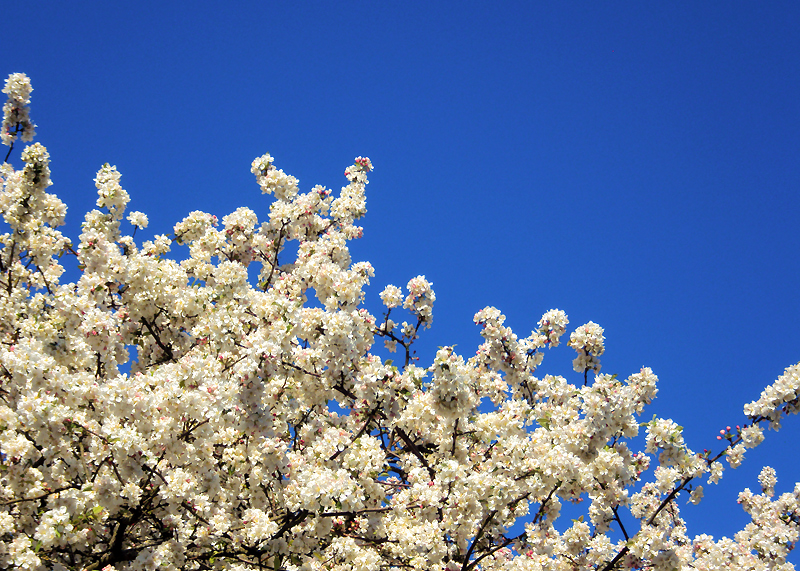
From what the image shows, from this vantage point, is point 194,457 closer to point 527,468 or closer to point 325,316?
point 325,316

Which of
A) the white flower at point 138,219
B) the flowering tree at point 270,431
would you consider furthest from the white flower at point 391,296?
the white flower at point 138,219

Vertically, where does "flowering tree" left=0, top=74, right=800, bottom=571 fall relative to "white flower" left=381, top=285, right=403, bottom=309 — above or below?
below

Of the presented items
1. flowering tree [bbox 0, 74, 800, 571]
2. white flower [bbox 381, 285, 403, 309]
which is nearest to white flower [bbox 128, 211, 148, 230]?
flowering tree [bbox 0, 74, 800, 571]

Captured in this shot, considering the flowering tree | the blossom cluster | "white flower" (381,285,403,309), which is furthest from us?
"white flower" (381,285,403,309)

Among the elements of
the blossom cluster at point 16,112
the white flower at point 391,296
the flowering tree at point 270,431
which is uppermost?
the blossom cluster at point 16,112

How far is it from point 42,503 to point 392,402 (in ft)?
13.4

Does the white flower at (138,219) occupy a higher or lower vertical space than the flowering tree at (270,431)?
higher

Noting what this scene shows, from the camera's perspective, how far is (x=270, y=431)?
655 centimetres

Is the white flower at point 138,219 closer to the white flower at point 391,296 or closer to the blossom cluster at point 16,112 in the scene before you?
the blossom cluster at point 16,112

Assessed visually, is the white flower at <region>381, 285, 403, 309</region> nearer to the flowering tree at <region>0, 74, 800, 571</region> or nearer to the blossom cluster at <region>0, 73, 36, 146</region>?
the flowering tree at <region>0, 74, 800, 571</region>

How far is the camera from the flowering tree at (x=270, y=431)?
19.4 feet

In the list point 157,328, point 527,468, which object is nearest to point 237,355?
point 157,328

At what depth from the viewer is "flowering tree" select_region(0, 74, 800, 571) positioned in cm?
590

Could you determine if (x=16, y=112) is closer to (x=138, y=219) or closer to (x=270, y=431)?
(x=138, y=219)
